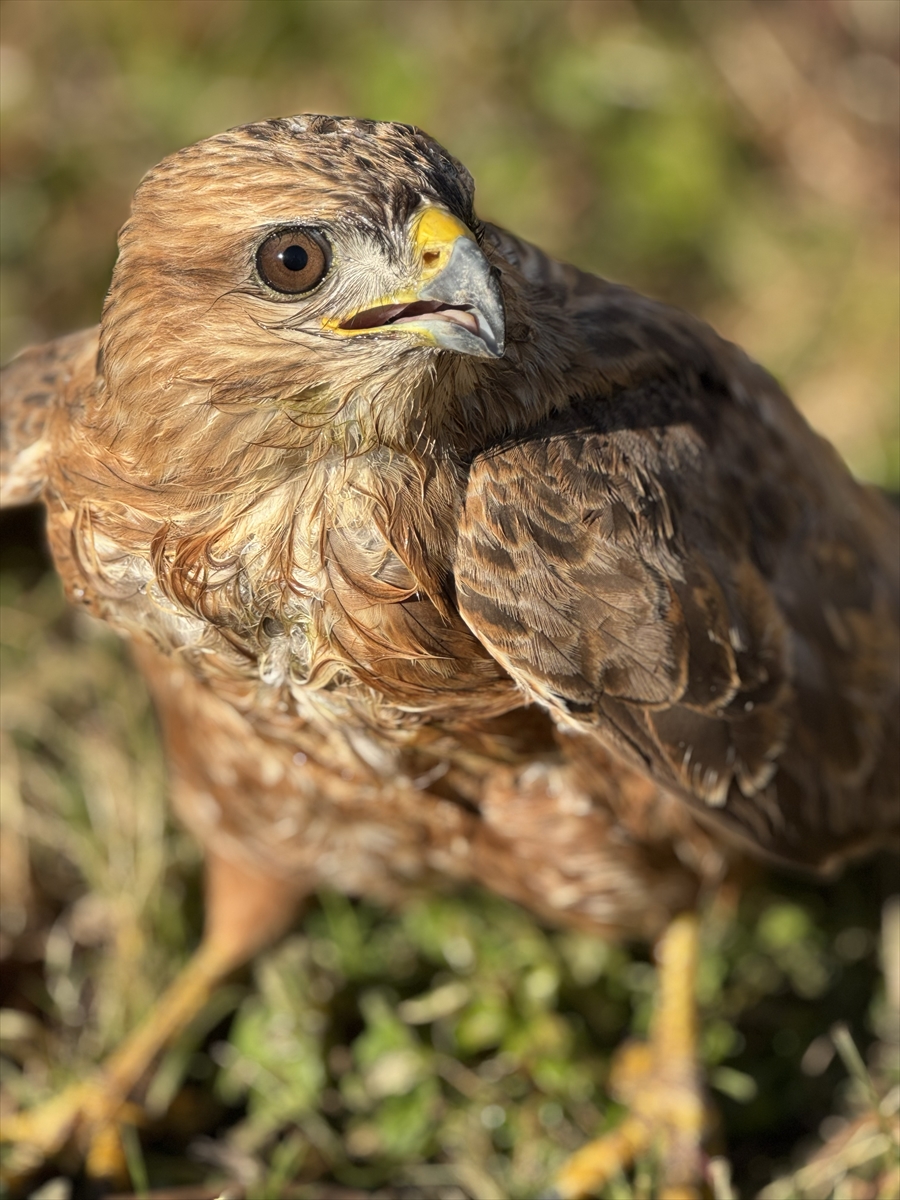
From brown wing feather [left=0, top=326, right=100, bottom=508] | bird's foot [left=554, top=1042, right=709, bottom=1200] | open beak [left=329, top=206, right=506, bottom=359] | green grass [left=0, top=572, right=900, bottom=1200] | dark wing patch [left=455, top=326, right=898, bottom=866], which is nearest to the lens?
open beak [left=329, top=206, right=506, bottom=359]

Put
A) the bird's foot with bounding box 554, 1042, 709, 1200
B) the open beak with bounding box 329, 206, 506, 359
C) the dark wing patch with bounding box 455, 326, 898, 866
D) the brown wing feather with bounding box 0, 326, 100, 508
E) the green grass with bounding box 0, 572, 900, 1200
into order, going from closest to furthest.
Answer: the open beak with bounding box 329, 206, 506, 359 → the dark wing patch with bounding box 455, 326, 898, 866 → the brown wing feather with bounding box 0, 326, 100, 508 → the bird's foot with bounding box 554, 1042, 709, 1200 → the green grass with bounding box 0, 572, 900, 1200

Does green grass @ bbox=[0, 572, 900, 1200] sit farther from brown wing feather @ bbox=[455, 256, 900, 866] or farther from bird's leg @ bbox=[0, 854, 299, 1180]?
brown wing feather @ bbox=[455, 256, 900, 866]

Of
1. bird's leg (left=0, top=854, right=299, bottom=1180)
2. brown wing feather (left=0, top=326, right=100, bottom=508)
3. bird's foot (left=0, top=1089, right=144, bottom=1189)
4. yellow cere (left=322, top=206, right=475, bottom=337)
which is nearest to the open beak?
yellow cere (left=322, top=206, right=475, bottom=337)

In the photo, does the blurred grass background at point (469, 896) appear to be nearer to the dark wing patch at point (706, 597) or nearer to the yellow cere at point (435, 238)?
the dark wing patch at point (706, 597)

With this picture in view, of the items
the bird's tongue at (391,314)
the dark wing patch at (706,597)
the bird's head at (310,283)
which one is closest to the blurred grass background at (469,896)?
the dark wing patch at (706,597)

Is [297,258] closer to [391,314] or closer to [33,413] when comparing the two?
[391,314]

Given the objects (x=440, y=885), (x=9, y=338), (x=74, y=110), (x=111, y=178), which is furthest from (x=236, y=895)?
(x=74, y=110)

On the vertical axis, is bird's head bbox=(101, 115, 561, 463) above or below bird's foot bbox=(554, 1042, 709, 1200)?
above

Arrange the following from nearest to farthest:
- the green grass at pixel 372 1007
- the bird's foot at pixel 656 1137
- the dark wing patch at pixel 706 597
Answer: the dark wing patch at pixel 706 597, the bird's foot at pixel 656 1137, the green grass at pixel 372 1007
